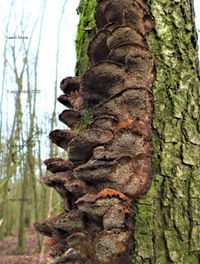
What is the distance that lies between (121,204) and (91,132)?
0.84ft

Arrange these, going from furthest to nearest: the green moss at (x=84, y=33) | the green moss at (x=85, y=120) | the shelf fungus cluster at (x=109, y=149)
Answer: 1. the green moss at (x=84, y=33)
2. the green moss at (x=85, y=120)
3. the shelf fungus cluster at (x=109, y=149)

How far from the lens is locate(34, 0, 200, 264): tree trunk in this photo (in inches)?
45.5

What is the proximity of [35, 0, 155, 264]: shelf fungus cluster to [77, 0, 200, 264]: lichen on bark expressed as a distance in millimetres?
46

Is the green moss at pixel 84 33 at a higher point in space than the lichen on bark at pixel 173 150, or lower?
higher

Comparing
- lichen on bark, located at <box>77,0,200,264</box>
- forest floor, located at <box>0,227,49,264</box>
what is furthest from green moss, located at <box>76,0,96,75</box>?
forest floor, located at <box>0,227,49,264</box>

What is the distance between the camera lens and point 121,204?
1106 mm

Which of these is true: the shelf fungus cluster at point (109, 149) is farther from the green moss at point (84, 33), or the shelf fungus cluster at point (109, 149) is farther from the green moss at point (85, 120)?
the green moss at point (84, 33)

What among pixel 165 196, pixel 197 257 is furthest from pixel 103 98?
pixel 197 257

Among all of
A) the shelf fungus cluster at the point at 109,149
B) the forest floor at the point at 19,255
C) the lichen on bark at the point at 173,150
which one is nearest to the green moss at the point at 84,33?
the shelf fungus cluster at the point at 109,149

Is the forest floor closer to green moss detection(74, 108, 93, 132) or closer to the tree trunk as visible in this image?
green moss detection(74, 108, 93, 132)

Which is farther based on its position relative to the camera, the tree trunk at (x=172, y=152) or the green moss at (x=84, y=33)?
the green moss at (x=84, y=33)

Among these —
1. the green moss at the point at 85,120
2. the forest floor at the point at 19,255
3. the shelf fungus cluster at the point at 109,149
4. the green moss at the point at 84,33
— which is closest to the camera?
the shelf fungus cluster at the point at 109,149

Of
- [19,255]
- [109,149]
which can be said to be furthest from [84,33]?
[19,255]

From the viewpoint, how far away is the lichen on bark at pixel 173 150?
1156 mm
